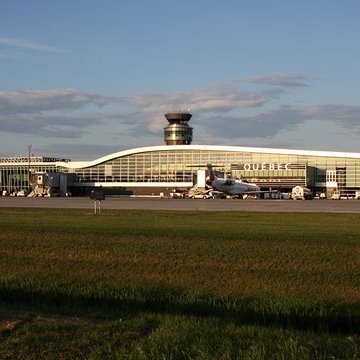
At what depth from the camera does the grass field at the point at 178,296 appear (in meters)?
8.37

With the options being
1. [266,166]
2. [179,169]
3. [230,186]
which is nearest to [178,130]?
[179,169]

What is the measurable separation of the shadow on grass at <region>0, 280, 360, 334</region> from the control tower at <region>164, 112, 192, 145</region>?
592ft

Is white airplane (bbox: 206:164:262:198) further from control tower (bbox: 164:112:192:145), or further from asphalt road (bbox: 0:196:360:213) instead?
control tower (bbox: 164:112:192:145)

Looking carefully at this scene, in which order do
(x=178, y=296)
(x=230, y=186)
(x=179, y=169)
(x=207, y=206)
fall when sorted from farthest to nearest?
(x=179, y=169), (x=230, y=186), (x=207, y=206), (x=178, y=296)

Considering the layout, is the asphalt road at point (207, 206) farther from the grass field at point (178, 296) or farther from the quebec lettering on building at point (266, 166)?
the quebec lettering on building at point (266, 166)

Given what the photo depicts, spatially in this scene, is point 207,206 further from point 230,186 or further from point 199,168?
point 199,168

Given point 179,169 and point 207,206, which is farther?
point 179,169

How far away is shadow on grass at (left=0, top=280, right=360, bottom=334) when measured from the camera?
38.3ft

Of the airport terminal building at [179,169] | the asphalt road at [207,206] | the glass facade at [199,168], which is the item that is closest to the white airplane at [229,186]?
the airport terminal building at [179,169]

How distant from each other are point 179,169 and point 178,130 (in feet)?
96.9

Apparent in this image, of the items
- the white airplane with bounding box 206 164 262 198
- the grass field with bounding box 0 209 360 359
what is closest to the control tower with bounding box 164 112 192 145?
the white airplane with bounding box 206 164 262 198

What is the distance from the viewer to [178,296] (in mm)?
13898

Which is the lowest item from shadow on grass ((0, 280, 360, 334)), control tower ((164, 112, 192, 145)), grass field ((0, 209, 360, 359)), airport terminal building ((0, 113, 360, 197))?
shadow on grass ((0, 280, 360, 334))

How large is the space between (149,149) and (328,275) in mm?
158965
